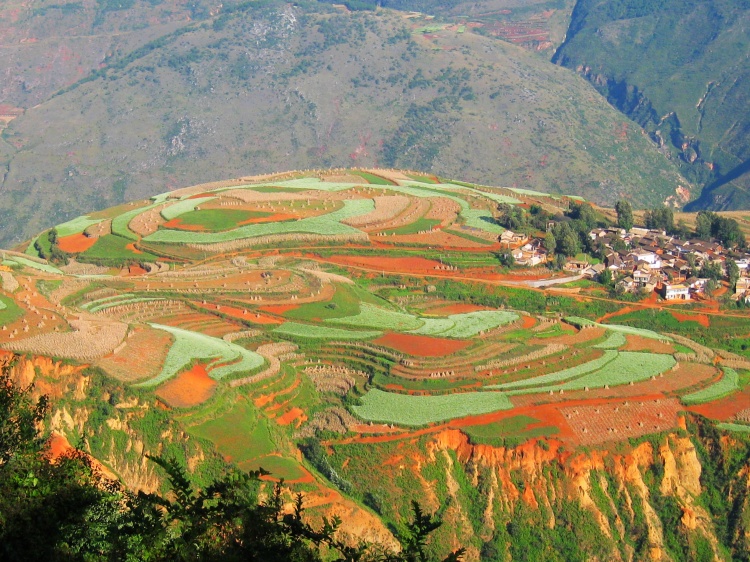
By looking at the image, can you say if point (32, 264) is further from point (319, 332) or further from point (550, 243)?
point (550, 243)

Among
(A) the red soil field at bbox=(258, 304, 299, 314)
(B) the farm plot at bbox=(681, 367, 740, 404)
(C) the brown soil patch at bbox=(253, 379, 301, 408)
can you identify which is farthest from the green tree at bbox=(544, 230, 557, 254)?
(C) the brown soil patch at bbox=(253, 379, 301, 408)

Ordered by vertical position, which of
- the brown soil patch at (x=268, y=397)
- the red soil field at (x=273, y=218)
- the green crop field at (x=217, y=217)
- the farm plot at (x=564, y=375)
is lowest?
the green crop field at (x=217, y=217)

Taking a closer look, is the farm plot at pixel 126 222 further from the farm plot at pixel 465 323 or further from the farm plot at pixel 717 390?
the farm plot at pixel 717 390

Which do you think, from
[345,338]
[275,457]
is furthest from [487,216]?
[275,457]

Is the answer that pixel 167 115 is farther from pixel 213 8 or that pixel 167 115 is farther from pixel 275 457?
pixel 275 457

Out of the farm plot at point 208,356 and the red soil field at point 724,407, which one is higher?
the red soil field at point 724,407

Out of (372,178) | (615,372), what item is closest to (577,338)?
(615,372)

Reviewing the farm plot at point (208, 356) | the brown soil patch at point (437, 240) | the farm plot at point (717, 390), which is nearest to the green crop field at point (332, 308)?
the farm plot at point (208, 356)
